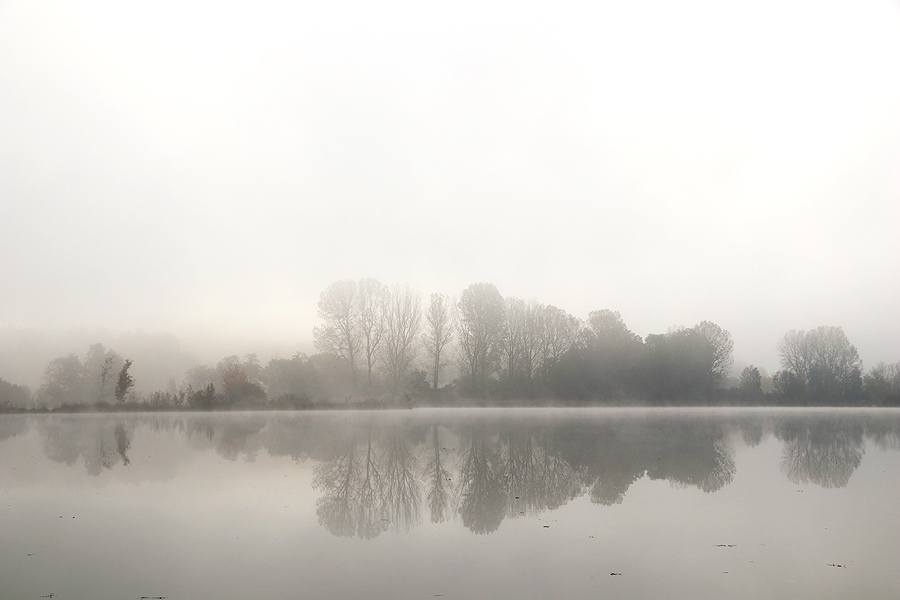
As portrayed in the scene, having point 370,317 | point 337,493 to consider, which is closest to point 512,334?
point 370,317

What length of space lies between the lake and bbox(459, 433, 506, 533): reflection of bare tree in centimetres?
6

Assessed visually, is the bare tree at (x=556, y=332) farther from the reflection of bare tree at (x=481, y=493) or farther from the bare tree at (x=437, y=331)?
the reflection of bare tree at (x=481, y=493)

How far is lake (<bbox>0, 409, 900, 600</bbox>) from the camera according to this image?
5.05 meters

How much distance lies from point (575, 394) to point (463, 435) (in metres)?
33.2

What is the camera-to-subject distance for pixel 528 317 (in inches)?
2142

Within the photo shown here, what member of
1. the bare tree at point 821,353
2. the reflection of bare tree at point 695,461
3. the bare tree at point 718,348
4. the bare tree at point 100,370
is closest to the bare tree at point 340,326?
the bare tree at point 100,370

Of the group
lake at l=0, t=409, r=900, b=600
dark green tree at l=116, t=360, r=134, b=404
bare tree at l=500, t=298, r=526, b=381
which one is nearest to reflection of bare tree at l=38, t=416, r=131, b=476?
lake at l=0, t=409, r=900, b=600

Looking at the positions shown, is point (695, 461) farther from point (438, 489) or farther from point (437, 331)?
point (437, 331)

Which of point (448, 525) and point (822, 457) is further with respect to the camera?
point (822, 457)

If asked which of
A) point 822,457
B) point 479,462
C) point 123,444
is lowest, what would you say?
point 822,457

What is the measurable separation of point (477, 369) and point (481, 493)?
40610 millimetres

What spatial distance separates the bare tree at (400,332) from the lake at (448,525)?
3284 centimetres

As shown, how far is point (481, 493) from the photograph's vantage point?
909cm

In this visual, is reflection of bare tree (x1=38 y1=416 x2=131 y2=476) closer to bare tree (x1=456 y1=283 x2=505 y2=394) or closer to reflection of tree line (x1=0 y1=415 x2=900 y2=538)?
reflection of tree line (x1=0 y1=415 x2=900 y2=538)
